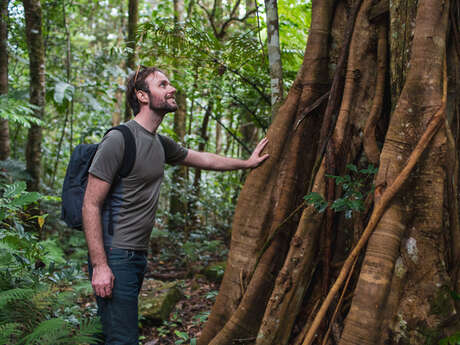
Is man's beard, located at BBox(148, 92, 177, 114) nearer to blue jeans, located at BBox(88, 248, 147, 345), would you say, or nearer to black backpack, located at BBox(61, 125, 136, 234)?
black backpack, located at BBox(61, 125, 136, 234)

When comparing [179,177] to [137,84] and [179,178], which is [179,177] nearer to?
[179,178]

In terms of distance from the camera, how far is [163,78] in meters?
3.17

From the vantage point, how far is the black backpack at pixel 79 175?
2.81 metres

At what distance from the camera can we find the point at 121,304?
2.72 meters

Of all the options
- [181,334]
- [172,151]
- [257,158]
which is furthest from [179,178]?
[257,158]

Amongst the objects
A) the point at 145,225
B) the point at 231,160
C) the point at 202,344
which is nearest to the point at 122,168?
the point at 145,225

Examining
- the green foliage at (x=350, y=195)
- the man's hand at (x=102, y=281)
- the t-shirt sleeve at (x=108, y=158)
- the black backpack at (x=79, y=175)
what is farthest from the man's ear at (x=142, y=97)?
the green foliage at (x=350, y=195)

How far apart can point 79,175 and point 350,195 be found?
1.97 m

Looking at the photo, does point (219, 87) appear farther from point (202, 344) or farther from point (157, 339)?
point (202, 344)

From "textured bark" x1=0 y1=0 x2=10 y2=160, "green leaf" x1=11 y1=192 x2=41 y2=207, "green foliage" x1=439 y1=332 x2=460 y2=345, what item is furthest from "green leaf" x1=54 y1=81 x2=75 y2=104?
"green foliage" x1=439 y1=332 x2=460 y2=345

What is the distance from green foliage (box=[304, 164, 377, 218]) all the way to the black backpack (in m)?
1.33

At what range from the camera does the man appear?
2.70 meters

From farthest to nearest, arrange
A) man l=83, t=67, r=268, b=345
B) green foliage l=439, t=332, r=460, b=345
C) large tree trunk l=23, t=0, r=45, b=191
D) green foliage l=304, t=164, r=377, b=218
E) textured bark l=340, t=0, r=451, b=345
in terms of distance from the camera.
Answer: large tree trunk l=23, t=0, r=45, b=191
man l=83, t=67, r=268, b=345
green foliage l=304, t=164, r=377, b=218
textured bark l=340, t=0, r=451, b=345
green foliage l=439, t=332, r=460, b=345

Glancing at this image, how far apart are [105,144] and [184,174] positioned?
556cm
